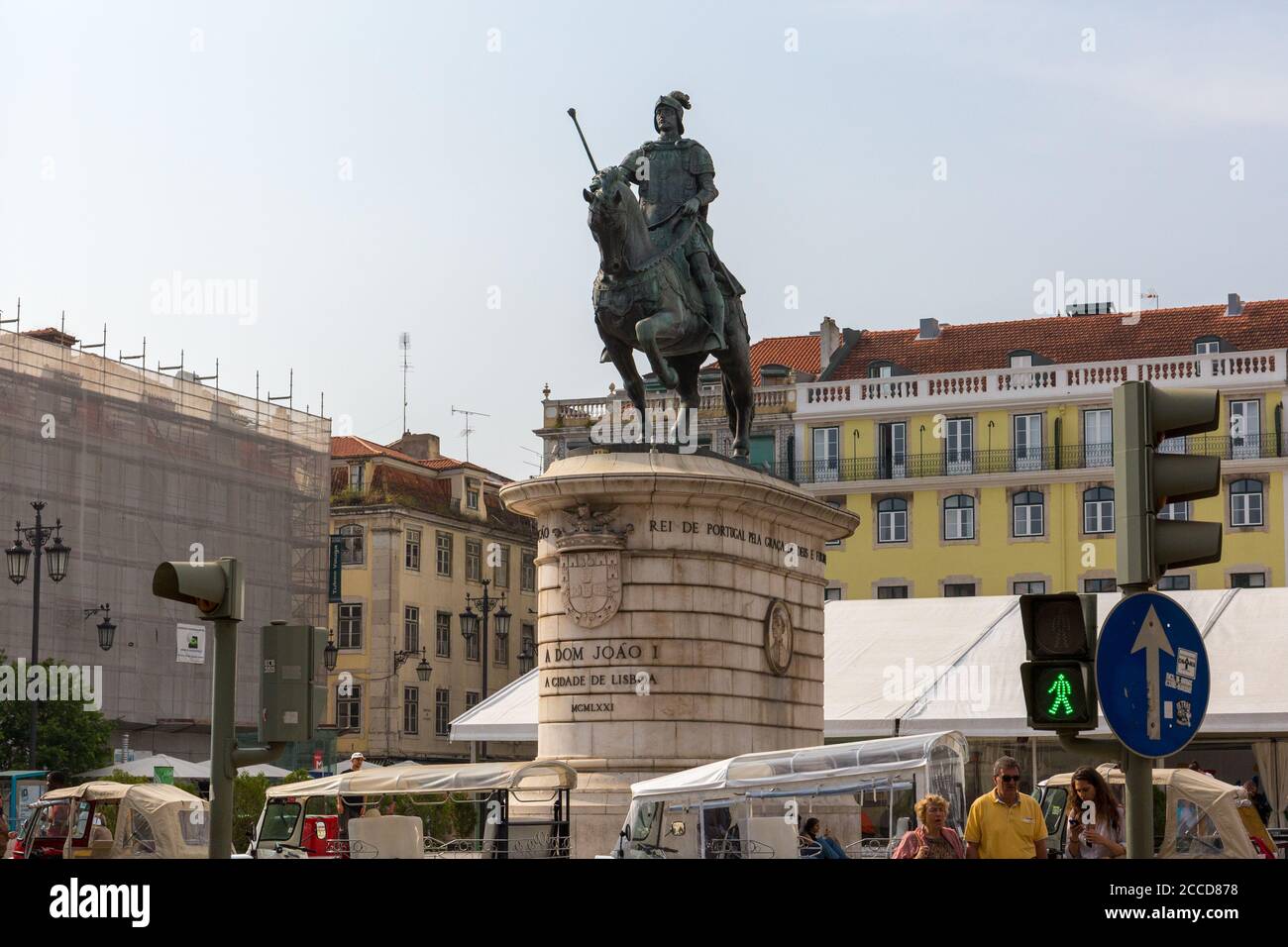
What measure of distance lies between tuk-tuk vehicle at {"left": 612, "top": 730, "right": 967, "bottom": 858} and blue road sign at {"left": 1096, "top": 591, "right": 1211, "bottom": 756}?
971 cm

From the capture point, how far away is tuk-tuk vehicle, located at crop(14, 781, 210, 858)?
23312 millimetres

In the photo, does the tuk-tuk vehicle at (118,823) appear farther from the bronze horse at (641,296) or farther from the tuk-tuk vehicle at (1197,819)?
the tuk-tuk vehicle at (1197,819)

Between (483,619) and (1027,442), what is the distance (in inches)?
746

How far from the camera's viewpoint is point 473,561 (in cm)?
→ 8169

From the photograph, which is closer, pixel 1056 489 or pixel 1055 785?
pixel 1055 785

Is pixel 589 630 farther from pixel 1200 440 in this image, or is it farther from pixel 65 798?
pixel 1200 440

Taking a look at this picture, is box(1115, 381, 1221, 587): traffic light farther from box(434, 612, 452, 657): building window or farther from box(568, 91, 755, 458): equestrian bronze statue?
box(434, 612, 452, 657): building window

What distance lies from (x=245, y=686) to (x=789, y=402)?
20266 mm

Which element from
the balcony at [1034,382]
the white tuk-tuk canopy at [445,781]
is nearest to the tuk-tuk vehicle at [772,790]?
the white tuk-tuk canopy at [445,781]

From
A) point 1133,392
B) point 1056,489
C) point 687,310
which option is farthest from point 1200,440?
point 1133,392

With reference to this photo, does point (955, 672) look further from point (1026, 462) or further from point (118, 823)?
point (1026, 462)

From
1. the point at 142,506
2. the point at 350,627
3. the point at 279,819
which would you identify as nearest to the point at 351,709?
the point at 350,627

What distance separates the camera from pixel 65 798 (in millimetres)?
25016

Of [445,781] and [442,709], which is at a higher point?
[445,781]
